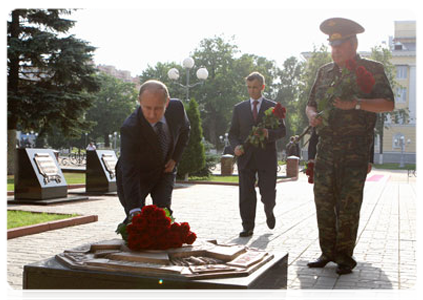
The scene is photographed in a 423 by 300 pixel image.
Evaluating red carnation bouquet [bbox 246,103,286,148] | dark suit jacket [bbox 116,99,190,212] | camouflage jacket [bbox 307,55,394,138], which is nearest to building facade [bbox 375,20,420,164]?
red carnation bouquet [bbox 246,103,286,148]

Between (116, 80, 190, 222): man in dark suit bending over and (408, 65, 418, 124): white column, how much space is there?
70.9m

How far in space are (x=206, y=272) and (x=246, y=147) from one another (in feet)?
13.9

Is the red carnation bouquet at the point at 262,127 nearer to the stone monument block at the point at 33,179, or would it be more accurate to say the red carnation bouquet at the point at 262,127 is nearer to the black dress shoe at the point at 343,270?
the black dress shoe at the point at 343,270

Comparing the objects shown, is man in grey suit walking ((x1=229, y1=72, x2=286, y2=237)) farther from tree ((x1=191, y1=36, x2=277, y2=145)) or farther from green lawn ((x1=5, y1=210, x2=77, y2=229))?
tree ((x1=191, y1=36, x2=277, y2=145))

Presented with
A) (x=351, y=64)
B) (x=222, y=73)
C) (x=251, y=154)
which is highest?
(x=222, y=73)

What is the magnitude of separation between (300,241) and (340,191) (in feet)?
6.32

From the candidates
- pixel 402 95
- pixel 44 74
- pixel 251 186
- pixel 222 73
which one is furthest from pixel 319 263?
pixel 402 95

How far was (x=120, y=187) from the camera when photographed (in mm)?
4531

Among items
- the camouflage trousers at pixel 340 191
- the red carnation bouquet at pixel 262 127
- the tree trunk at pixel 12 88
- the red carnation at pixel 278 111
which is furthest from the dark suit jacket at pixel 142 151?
the tree trunk at pixel 12 88

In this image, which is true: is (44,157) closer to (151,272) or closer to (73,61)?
(151,272)

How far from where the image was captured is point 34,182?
11.1 metres

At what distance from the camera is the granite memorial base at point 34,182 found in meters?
11.1

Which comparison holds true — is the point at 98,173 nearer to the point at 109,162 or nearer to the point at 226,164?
the point at 109,162

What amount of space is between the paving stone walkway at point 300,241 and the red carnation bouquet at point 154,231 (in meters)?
1.10
